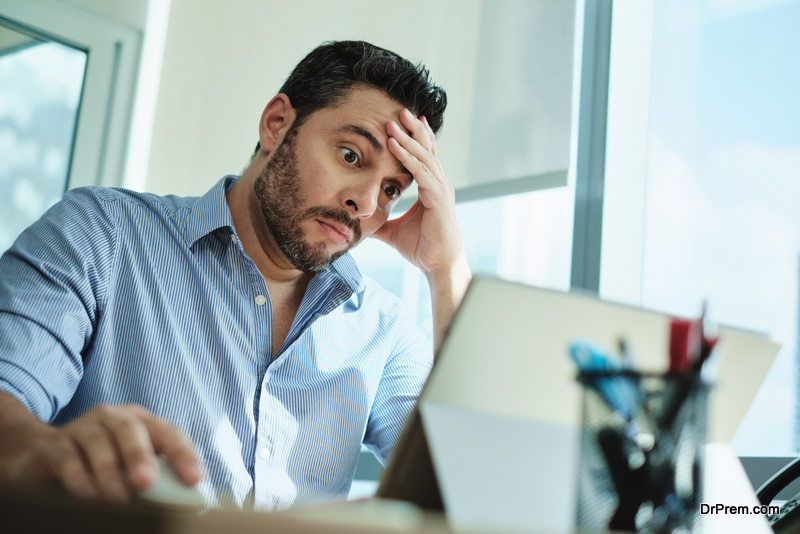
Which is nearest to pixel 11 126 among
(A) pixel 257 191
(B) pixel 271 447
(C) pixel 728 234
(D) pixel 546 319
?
(A) pixel 257 191

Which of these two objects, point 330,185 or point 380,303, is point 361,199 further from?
point 380,303

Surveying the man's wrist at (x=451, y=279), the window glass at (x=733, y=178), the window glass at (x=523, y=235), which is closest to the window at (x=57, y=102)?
the window glass at (x=523, y=235)

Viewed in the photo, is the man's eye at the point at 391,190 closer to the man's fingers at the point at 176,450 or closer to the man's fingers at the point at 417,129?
the man's fingers at the point at 417,129

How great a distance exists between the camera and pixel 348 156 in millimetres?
1352

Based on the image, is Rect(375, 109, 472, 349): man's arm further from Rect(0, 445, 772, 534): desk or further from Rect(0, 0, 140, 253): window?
Rect(0, 0, 140, 253): window

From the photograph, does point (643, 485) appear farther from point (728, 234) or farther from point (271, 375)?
point (728, 234)

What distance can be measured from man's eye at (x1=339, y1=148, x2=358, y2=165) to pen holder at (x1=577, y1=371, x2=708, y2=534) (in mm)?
974

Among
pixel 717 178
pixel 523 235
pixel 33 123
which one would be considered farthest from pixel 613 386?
pixel 33 123

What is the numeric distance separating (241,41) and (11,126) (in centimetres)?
93

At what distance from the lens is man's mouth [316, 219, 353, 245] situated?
52.6 inches

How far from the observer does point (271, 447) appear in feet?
3.68

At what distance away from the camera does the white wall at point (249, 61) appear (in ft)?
6.62

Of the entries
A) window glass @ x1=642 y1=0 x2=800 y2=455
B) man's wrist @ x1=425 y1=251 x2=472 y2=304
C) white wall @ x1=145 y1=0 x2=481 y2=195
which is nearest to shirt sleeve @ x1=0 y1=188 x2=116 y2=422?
man's wrist @ x1=425 y1=251 x2=472 y2=304

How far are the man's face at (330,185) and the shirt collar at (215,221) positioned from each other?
38mm
